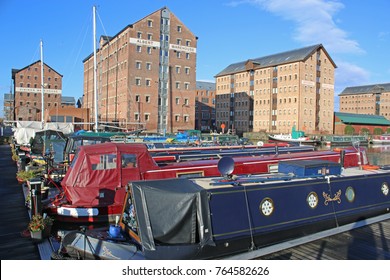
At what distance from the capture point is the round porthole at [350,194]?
11.0 meters

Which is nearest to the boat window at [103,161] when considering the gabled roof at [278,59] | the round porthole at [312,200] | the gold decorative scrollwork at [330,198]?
the round porthole at [312,200]

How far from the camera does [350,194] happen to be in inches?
435

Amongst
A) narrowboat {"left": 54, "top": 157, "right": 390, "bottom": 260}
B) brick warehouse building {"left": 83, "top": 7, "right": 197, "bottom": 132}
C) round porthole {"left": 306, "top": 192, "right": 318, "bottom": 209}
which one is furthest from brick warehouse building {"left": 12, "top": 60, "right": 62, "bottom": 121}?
round porthole {"left": 306, "top": 192, "right": 318, "bottom": 209}

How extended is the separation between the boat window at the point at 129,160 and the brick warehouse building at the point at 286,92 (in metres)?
63.0

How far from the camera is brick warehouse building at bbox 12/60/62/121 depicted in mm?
82831

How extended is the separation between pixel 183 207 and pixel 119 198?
16.2 ft

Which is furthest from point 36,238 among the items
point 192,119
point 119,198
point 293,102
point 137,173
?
point 293,102

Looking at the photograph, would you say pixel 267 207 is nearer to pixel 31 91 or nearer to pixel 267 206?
pixel 267 206

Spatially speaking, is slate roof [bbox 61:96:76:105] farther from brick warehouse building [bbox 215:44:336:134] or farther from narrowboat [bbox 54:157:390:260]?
narrowboat [bbox 54:157:390:260]

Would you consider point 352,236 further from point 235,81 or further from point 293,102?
point 235,81

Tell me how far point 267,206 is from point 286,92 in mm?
67174

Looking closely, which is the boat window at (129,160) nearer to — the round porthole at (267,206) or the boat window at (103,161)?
the boat window at (103,161)

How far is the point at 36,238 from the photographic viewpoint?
938cm

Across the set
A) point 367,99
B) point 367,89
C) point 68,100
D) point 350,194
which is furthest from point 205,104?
point 350,194
